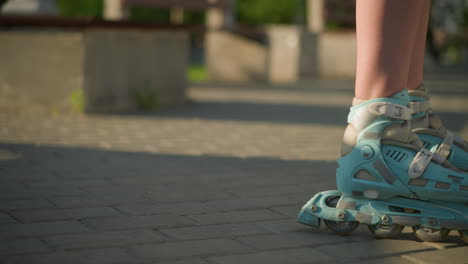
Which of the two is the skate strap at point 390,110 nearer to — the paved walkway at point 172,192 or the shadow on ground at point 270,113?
the paved walkway at point 172,192

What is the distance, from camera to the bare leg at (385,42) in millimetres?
2570

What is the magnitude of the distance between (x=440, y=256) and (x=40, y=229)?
1.49 m

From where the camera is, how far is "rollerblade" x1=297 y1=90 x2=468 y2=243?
2.54 metres

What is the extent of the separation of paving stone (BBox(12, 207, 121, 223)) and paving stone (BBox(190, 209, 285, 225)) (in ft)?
1.21

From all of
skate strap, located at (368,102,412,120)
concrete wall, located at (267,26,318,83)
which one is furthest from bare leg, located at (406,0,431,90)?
concrete wall, located at (267,26,318,83)

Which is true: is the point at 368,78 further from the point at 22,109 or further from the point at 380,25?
the point at 22,109

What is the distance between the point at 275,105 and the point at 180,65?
134 centimetres

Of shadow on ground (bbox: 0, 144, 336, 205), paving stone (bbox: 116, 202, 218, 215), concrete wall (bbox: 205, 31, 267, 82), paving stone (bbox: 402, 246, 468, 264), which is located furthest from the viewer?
concrete wall (bbox: 205, 31, 267, 82)

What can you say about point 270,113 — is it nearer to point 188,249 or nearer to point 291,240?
point 291,240

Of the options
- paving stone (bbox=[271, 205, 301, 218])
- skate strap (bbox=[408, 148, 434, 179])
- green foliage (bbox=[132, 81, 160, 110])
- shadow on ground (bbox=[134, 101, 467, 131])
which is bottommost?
shadow on ground (bbox=[134, 101, 467, 131])

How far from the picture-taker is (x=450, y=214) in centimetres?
251

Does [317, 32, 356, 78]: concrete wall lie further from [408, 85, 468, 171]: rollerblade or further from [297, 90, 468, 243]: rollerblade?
[297, 90, 468, 243]: rollerblade

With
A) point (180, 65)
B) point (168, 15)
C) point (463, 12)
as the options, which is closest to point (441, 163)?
point (180, 65)

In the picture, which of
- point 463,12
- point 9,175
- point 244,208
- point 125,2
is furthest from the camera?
point 463,12
